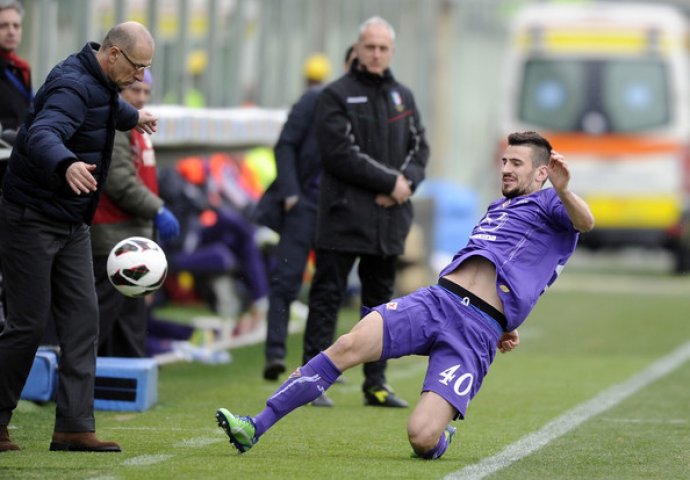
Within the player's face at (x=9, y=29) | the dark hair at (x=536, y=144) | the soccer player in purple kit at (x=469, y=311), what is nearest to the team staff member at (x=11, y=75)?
the player's face at (x=9, y=29)

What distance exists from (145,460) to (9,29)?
125 inches

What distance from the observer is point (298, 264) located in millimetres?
11516

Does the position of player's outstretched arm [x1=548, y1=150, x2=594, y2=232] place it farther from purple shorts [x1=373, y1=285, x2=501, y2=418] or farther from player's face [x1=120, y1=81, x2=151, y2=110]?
player's face [x1=120, y1=81, x2=151, y2=110]

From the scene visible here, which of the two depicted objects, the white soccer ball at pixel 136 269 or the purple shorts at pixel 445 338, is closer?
the purple shorts at pixel 445 338

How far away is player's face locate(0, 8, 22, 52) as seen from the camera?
9961 mm

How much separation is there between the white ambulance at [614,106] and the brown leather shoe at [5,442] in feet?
62.9

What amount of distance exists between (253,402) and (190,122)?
4757 millimetres

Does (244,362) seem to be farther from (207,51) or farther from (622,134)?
(622,134)

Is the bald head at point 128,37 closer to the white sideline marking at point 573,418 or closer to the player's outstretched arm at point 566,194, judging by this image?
the player's outstretched arm at point 566,194

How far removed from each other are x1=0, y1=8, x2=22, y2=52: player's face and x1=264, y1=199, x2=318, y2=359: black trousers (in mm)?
2288

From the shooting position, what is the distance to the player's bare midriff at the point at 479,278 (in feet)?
26.8

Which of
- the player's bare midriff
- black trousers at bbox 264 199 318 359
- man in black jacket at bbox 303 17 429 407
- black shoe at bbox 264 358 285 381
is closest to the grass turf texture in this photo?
black shoe at bbox 264 358 285 381

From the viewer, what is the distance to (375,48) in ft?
33.9

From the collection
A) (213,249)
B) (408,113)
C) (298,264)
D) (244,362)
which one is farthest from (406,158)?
(213,249)
